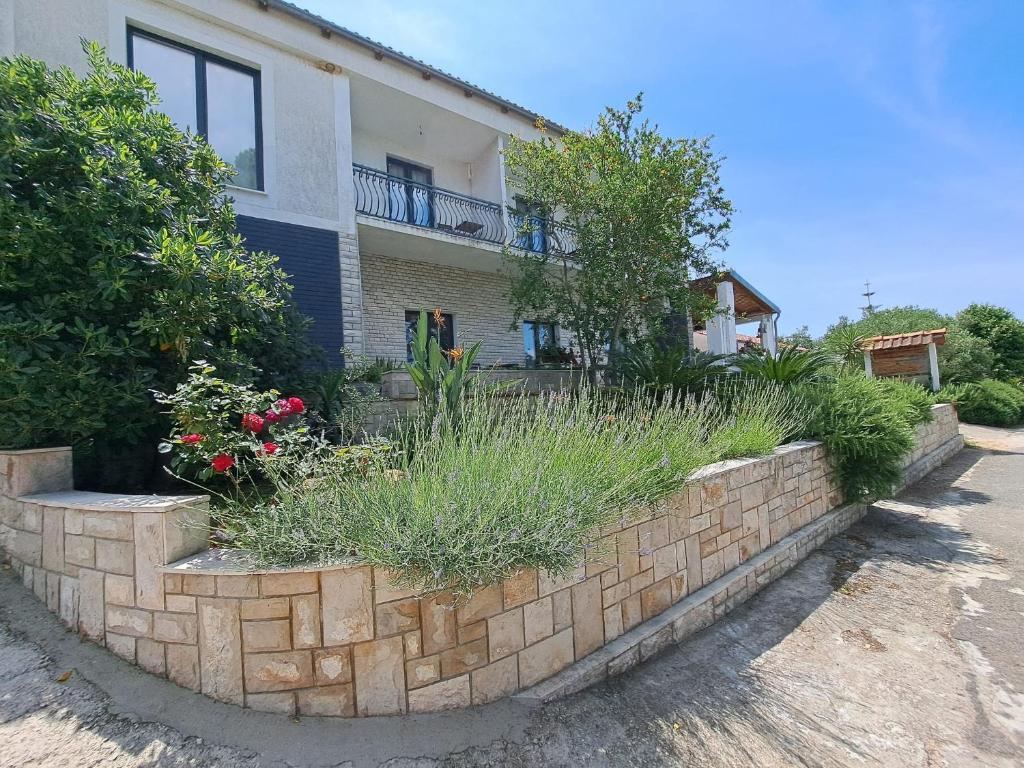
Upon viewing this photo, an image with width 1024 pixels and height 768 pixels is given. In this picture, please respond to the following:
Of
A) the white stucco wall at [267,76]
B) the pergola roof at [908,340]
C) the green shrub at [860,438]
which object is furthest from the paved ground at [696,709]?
the pergola roof at [908,340]

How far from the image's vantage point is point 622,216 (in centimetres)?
698

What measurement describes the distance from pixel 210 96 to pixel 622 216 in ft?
20.2

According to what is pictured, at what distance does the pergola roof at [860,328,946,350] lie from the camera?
13305mm

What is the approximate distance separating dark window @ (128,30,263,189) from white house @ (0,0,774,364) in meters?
0.02

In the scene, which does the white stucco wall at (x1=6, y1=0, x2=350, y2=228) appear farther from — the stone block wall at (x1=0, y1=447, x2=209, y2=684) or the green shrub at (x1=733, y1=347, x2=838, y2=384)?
the green shrub at (x1=733, y1=347, x2=838, y2=384)

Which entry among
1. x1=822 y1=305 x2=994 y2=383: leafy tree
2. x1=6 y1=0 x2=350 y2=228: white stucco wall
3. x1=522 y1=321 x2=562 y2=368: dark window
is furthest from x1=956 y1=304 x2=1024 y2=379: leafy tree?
x1=6 y1=0 x2=350 y2=228: white stucco wall

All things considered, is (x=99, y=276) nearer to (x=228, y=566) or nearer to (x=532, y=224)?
(x=228, y=566)

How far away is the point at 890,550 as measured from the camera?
207 inches

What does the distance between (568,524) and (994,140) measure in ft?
51.6

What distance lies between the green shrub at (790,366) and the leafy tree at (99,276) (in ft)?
22.1

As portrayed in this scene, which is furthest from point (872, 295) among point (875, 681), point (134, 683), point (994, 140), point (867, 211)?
point (134, 683)

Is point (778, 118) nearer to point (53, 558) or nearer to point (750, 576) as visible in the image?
point (750, 576)

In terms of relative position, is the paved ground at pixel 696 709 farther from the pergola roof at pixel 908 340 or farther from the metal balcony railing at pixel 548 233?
the pergola roof at pixel 908 340

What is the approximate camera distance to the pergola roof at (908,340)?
13305mm
